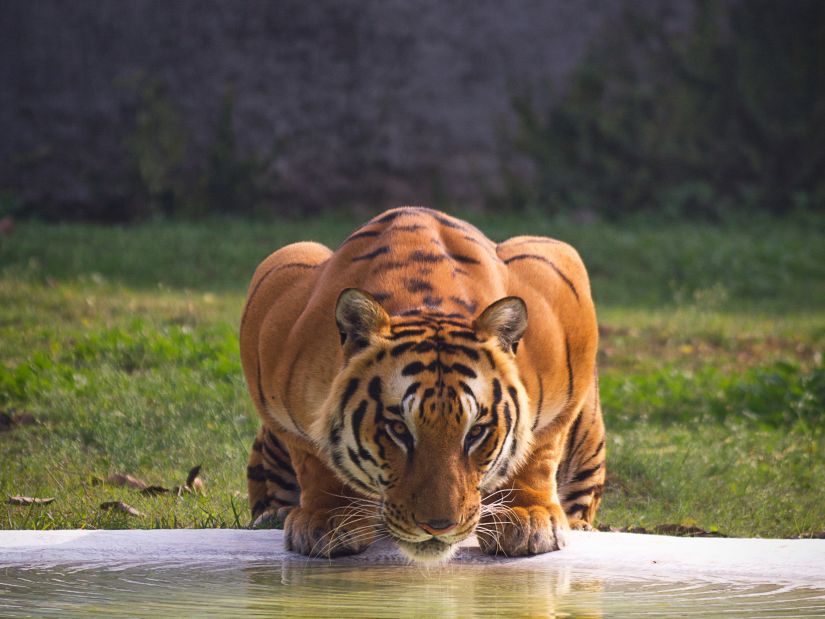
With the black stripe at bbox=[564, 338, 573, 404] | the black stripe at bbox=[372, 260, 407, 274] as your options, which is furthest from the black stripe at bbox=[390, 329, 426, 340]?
the black stripe at bbox=[564, 338, 573, 404]

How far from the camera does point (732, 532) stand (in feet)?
16.0

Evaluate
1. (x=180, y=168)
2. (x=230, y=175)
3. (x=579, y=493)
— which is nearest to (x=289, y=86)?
(x=230, y=175)

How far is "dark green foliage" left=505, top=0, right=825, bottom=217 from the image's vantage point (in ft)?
42.9

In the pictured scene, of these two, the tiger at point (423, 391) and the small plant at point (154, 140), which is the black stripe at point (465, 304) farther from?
the small plant at point (154, 140)

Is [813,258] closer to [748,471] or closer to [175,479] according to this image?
[748,471]

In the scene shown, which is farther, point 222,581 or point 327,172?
point 327,172

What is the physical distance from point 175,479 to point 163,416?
839 mm

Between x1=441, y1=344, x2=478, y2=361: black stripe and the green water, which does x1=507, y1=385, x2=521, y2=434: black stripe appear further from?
the green water

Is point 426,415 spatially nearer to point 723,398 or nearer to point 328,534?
point 328,534

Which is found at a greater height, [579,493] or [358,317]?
[358,317]

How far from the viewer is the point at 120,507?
4625mm

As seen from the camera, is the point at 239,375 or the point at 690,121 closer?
the point at 239,375

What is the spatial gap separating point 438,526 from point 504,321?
62 cm

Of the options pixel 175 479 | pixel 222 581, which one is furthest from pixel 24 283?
pixel 222 581
